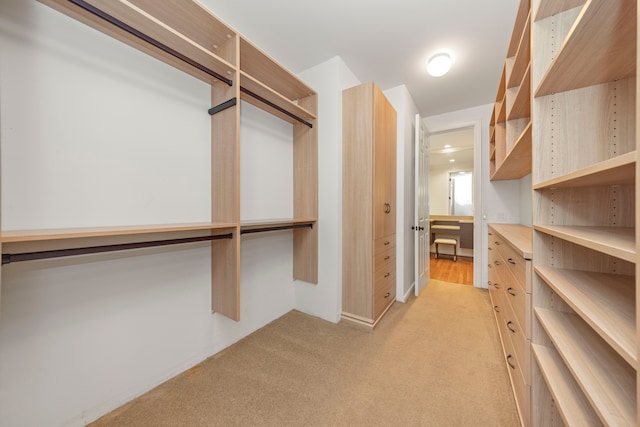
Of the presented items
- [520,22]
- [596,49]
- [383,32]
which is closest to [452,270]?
[520,22]

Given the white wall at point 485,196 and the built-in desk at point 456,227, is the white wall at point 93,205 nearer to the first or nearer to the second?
the white wall at point 485,196

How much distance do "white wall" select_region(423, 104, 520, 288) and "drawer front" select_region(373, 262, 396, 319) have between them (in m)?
1.54

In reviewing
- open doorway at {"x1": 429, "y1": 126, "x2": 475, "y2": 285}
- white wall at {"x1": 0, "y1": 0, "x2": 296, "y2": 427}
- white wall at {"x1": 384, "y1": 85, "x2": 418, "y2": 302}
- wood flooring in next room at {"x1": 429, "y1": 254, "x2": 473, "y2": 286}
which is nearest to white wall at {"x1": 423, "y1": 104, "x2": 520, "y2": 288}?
open doorway at {"x1": 429, "y1": 126, "x2": 475, "y2": 285}

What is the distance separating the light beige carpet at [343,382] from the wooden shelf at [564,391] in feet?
1.75

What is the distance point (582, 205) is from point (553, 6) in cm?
90

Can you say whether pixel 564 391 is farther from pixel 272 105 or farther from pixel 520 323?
pixel 272 105

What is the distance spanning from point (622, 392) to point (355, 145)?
6.72 feet

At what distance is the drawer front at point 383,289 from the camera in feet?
7.43

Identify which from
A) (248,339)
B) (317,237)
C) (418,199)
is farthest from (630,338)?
(418,199)

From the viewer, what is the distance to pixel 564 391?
84 centimetres

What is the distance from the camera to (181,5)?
130cm

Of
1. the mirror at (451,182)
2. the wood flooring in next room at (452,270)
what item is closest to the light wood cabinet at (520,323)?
the wood flooring in next room at (452,270)

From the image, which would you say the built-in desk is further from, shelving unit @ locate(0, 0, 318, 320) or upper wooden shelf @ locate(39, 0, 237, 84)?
upper wooden shelf @ locate(39, 0, 237, 84)

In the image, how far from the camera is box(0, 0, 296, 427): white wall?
1037 millimetres
